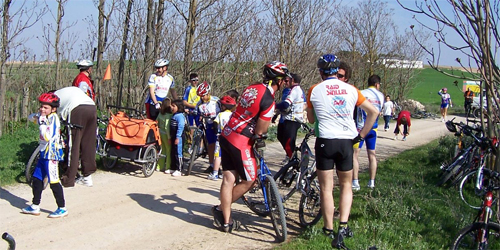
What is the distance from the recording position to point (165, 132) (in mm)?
9992

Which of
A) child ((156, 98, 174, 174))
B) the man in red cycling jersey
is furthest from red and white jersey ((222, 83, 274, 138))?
child ((156, 98, 174, 174))

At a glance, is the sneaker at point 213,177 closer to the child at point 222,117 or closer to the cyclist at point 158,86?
the child at point 222,117

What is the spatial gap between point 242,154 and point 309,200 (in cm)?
126

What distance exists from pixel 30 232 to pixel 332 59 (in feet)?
13.0

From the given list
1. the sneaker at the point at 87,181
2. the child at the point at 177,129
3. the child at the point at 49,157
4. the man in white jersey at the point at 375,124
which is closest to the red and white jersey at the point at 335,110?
the man in white jersey at the point at 375,124

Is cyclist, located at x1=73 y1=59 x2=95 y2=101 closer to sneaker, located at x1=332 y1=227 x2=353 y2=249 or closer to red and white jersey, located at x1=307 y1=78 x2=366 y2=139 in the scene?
red and white jersey, located at x1=307 y1=78 x2=366 y2=139

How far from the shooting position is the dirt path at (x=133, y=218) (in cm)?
598

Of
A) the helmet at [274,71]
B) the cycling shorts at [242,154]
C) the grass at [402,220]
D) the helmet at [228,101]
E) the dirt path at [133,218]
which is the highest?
the helmet at [274,71]

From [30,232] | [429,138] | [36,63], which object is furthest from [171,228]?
[429,138]

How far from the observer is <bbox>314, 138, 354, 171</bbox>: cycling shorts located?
5469mm

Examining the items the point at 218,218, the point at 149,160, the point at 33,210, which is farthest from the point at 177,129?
the point at 218,218

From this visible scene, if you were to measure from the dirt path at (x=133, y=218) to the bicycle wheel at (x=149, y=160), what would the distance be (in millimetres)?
136

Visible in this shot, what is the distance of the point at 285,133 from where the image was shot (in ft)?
28.0

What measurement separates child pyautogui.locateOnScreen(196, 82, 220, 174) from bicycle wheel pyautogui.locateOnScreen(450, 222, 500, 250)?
5.02 meters
